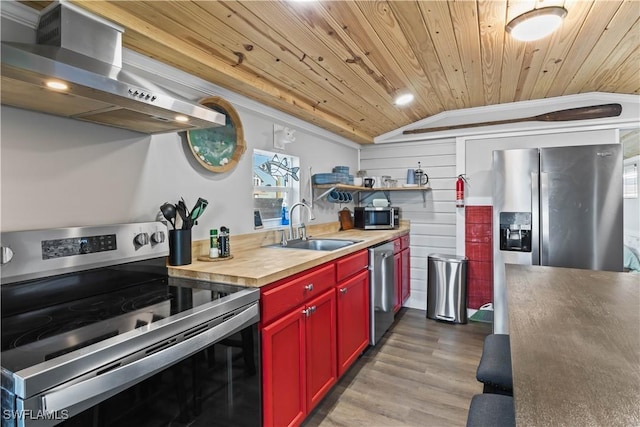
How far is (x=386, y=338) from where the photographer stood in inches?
122

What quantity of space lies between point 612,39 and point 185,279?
2851 millimetres

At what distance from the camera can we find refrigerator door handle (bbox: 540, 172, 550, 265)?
280 cm

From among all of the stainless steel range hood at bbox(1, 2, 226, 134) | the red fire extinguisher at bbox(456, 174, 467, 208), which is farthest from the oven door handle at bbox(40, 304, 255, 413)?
the red fire extinguisher at bbox(456, 174, 467, 208)

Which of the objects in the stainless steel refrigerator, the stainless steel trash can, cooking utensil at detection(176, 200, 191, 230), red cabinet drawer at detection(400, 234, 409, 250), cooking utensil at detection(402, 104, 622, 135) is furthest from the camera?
red cabinet drawer at detection(400, 234, 409, 250)

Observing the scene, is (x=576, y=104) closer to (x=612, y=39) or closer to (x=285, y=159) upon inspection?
(x=612, y=39)

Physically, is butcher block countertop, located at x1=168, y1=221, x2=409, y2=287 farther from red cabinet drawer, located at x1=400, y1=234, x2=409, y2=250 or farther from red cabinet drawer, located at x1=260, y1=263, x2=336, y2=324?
red cabinet drawer, located at x1=400, y1=234, x2=409, y2=250

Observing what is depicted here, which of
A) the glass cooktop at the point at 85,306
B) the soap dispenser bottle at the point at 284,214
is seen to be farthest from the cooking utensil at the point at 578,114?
the glass cooktop at the point at 85,306

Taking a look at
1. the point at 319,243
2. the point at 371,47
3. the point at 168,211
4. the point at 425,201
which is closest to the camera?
the point at 168,211

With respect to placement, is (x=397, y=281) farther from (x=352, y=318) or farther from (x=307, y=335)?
(x=307, y=335)

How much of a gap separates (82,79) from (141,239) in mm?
770

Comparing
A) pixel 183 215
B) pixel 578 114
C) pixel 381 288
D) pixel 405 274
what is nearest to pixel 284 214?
pixel 381 288

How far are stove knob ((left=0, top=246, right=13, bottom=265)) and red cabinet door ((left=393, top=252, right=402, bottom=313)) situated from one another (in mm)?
2860

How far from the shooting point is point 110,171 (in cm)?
156

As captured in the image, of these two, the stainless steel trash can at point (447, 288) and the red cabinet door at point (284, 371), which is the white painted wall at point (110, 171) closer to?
the red cabinet door at point (284, 371)
